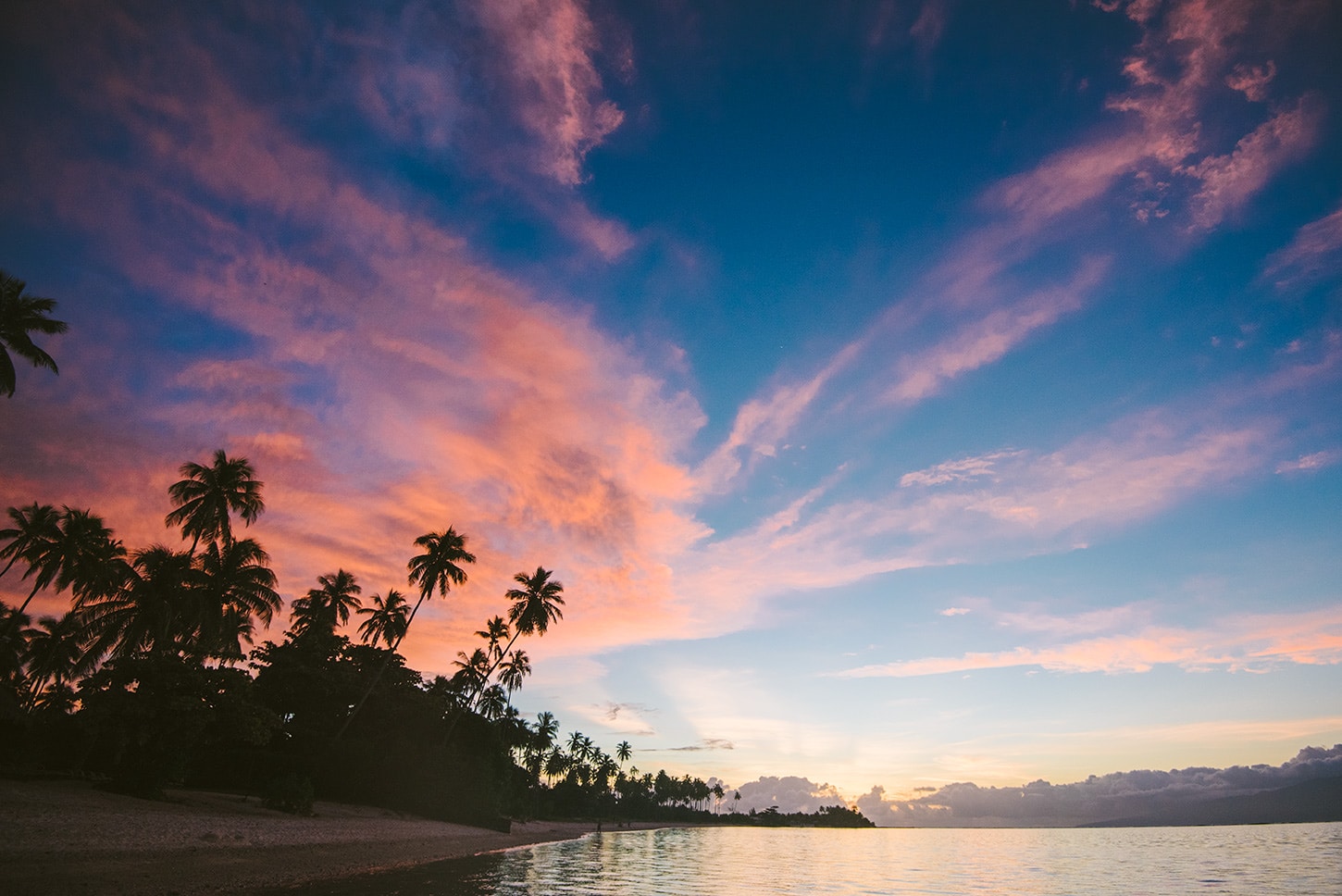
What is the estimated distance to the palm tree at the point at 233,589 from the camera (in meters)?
41.9

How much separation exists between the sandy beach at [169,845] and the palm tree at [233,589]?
36.9 feet

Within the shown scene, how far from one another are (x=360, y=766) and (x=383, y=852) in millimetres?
16051

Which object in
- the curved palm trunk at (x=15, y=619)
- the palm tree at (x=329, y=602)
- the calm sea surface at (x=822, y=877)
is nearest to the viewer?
the calm sea surface at (x=822, y=877)

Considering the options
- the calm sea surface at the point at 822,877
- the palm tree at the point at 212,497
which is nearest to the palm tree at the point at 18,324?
the palm tree at the point at 212,497

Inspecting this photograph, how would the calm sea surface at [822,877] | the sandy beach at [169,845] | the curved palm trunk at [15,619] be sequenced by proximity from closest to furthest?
the sandy beach at [169,845]
the calm sea surface at [822,877]
the curved palm trunk at [15,619]

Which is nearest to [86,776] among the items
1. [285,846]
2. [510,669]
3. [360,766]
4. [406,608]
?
[285,846]

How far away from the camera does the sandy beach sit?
54.8ft

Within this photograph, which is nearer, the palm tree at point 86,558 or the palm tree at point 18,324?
the palm tree at point 18,324

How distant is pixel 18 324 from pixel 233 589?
20109 mm

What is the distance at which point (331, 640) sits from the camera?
4891 centimetres

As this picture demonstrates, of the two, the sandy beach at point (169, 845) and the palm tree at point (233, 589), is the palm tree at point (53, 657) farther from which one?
the sandy beach at point (169, 845)

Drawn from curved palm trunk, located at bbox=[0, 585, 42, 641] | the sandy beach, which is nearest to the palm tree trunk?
curved palm trunk, located at bbox=[0, 585, 42, 641]

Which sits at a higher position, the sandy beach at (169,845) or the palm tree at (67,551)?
the palm tree at (67,551)

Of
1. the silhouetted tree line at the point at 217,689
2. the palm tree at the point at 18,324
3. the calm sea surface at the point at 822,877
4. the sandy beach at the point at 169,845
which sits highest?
the palm tree at the point at 18,324
